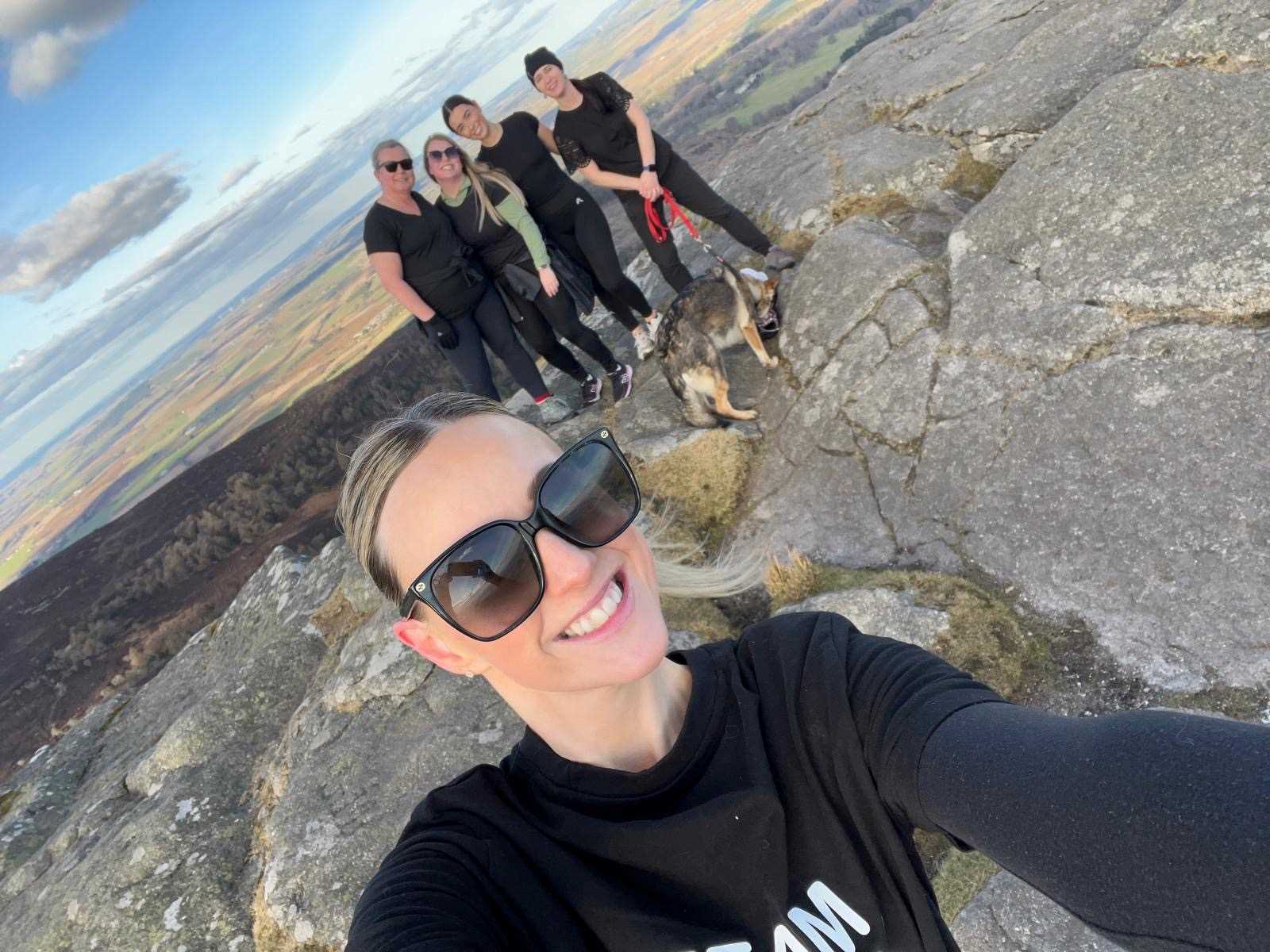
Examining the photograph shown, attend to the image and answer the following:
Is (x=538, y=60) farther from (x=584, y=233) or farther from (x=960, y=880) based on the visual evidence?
(x=960, y=880)

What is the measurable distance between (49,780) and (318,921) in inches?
255

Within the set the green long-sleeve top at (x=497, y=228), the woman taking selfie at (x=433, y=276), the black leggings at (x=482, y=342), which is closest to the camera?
the woman taking selfie at (x=433, y=276)

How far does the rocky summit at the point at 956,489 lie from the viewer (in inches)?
148

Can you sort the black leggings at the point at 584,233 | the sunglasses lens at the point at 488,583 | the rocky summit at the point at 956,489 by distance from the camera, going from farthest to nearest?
the black leggings at the point at 584,233, the rocky summit at the point at 956,489, the sunglasses lens at the point at 488,583

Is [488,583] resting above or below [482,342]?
below

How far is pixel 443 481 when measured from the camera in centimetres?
175

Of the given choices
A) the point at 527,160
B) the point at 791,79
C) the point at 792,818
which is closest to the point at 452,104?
the point at 527,160

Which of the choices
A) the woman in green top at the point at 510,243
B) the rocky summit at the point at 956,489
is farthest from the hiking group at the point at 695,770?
the woman in green top at the point at 510,243

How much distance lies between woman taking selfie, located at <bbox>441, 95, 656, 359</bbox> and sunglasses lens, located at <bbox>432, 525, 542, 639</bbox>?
534cm

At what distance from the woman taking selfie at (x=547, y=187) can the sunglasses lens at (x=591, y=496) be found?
199 inches

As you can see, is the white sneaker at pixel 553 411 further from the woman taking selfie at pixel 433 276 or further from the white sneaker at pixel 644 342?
the white sneaker at pixel 644 342

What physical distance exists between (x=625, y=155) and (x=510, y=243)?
1.54 m

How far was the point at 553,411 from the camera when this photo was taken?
24.5 ft

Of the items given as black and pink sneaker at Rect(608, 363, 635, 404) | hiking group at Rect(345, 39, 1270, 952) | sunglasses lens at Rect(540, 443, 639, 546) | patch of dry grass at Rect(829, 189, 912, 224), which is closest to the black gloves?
black and pink sneaker at Rect(608, 363, 635, 404)
